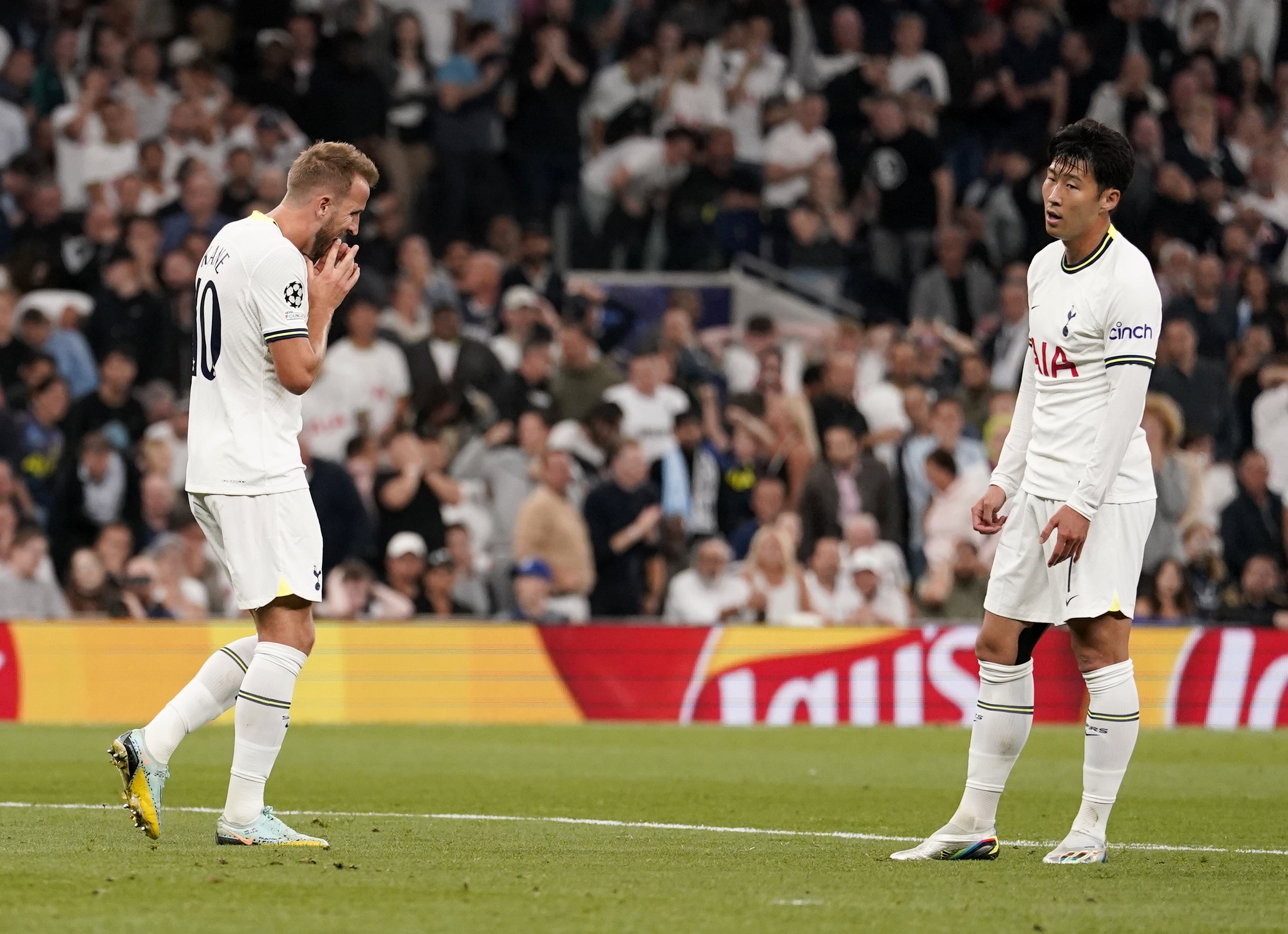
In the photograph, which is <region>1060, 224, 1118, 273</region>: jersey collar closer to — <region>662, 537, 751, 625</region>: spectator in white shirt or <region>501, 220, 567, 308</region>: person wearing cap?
<region>662, 537, 751, 625</region>: spectator in white shirt

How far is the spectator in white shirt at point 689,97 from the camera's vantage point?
21359mm

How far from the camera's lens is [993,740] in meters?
7.41

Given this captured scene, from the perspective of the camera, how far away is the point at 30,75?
19.9 metres

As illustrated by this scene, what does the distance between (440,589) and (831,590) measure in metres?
3.07

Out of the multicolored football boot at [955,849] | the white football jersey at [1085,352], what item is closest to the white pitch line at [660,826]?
the multicolored football boot at [955,849]

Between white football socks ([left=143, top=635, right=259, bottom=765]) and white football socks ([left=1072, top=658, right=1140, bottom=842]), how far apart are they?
299cm

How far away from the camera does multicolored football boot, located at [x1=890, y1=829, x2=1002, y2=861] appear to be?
7.30 metres

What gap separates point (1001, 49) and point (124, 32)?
9.48 metres

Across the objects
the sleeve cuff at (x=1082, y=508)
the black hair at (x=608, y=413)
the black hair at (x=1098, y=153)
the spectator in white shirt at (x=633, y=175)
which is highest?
the spectator in white shirt at (x=633, y=175)

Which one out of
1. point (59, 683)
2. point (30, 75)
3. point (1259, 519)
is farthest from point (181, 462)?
point (1259, 519)

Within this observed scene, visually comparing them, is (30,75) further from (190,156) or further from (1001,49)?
(1001,49)

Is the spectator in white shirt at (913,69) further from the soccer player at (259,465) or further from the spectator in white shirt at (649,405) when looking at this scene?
the soccer player at (259,465)

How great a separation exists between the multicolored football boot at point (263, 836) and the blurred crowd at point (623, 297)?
8407mm

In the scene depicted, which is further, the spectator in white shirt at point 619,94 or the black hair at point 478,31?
the black hair at point 478,31
